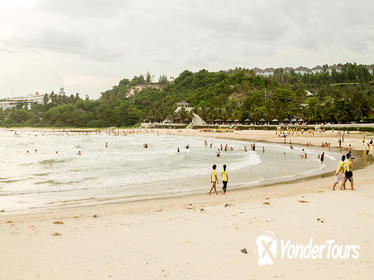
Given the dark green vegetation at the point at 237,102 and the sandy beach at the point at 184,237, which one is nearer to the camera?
the sandy beach at the point at 184,237

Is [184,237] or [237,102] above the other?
[237,102]

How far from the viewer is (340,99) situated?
226ft

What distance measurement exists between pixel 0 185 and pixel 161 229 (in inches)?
527

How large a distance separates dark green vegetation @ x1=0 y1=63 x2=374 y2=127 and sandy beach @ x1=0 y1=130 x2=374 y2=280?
215 feet

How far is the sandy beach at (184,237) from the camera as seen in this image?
5078 mm

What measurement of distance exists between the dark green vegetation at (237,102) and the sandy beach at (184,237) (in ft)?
215

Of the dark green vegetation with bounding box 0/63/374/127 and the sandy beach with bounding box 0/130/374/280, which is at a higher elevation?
the dark green vegetation with bounding box 0/63/374/127

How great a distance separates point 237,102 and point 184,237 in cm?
11066

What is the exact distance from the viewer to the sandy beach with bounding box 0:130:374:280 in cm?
508

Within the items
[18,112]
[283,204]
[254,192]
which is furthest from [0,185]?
[18,112]

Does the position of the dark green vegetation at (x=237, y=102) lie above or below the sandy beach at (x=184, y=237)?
above

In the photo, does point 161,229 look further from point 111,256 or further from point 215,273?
point 215,273

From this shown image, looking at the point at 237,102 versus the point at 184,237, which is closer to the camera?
the point at 184,237

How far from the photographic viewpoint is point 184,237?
6840 millimetres
